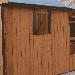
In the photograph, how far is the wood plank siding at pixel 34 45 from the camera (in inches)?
412

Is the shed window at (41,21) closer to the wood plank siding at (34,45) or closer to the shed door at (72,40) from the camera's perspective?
the wood plank siding at (34,45)

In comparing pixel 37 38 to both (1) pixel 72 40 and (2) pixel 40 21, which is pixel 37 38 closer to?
(2) pixel 40 21

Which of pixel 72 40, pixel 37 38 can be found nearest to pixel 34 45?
pixel 37 38

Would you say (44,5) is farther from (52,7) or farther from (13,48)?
(13,48)

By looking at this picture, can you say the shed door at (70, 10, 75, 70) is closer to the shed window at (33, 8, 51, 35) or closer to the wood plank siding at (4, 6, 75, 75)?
the wood plank siding at (4, 6, 75, 75)

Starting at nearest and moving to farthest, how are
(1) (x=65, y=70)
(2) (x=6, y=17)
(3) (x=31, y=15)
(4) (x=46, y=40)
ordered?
(2) (x=6, y=17) < (3) (x=31, y=15) < (4) (x=46, y=40) < (1) (x=65, y=70)

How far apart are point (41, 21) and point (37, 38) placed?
2.70 feet

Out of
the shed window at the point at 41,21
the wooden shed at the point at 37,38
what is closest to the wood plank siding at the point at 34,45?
the wooden shed at the point at 37,38

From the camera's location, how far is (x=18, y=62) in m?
10.7

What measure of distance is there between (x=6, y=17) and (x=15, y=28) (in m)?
0.62

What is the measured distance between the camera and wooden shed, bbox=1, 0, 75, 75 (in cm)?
1041

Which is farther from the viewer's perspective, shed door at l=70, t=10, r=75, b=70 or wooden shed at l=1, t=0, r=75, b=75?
shed door at l=70, t=10, r=75, b=70

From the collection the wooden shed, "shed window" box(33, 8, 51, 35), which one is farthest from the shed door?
"shed window" box(33, 8, 51, 35)

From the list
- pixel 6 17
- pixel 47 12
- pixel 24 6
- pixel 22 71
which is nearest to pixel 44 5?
pixel 47 12
